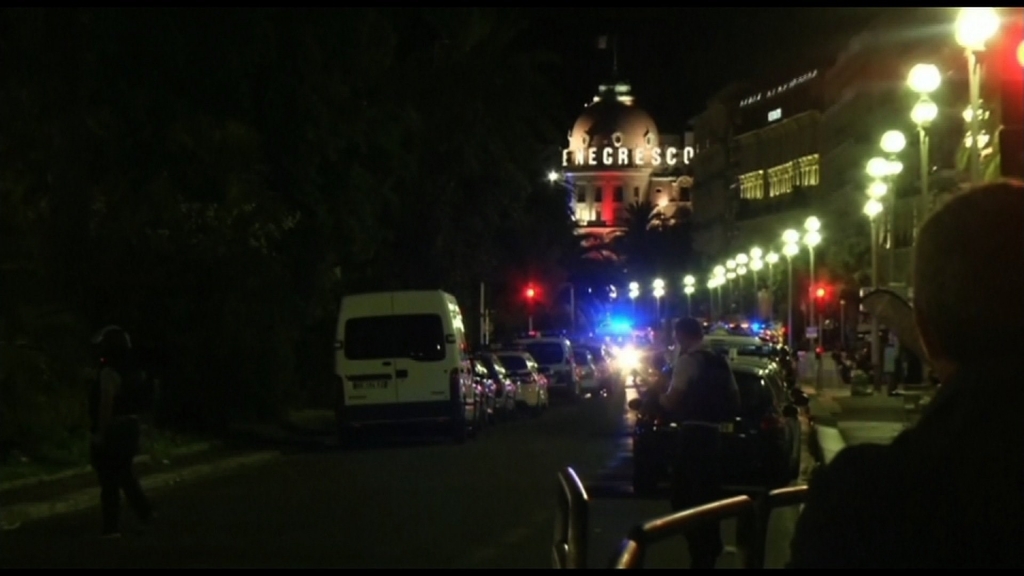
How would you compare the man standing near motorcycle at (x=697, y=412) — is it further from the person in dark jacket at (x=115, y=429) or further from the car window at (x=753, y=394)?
the car window at (x=753, y=394)

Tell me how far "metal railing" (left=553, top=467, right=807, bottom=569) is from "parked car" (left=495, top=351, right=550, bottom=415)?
3618 centimetres

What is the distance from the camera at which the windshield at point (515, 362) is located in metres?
44.2

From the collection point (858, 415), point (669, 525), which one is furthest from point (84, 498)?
point (858, 415)

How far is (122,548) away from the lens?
16094 mm

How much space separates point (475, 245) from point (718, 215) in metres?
131

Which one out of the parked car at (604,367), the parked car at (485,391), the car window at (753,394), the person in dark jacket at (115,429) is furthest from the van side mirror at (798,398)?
the parked car at (604,367)

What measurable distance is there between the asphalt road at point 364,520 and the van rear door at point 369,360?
120 cm

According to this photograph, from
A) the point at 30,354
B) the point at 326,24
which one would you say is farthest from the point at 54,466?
the point at 326,24

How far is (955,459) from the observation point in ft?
9.61

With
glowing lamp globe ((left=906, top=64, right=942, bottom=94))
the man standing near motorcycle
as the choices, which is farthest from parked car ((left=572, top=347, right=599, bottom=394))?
the man standing near motorcycle

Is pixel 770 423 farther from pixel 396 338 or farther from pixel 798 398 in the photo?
pixel 396 338

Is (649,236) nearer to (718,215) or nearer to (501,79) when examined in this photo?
(718,215)

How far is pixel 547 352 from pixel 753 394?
107ft

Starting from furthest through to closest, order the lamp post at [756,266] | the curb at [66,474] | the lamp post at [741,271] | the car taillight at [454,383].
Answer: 1. the lamp post at [741,271]
2. the lamp post at [756,266]
3. the car taillight at [454,383]
4. the curb at [66,474]
